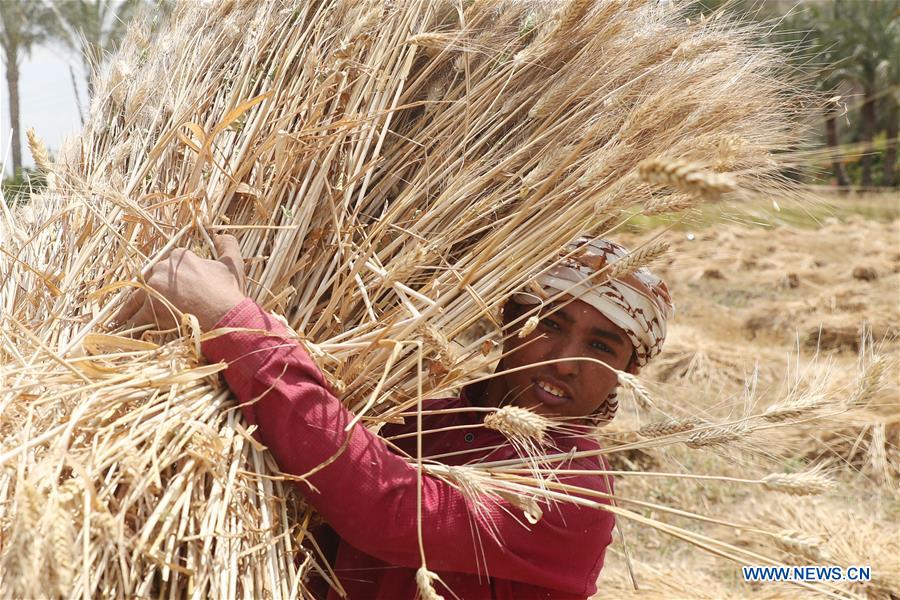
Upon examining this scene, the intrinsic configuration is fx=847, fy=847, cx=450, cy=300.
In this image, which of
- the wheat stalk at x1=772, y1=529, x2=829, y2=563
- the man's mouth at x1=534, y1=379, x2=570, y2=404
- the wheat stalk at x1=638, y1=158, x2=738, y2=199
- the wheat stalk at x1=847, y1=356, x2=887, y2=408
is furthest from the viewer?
the man's mouth at x1=534, y1=379, x2=570, y2=404

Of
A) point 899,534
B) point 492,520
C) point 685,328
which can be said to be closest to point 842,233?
point 685,328

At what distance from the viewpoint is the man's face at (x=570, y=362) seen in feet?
4.56

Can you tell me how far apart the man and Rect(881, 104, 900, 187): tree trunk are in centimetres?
1511

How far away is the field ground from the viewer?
4.15 feet

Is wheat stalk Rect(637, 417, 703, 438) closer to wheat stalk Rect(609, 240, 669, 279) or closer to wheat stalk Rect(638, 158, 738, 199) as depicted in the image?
wheat stalk Rect(609, 240, 669, 279)

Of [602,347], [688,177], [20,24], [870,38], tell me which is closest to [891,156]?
[870,38]

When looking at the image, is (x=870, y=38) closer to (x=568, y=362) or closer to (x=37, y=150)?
(x=568, y=362)

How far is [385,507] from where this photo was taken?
1130 millimetres

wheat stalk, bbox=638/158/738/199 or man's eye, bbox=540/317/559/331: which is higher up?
wheat stalk, bbox=638/158/738/199

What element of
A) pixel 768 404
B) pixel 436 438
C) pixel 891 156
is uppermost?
pixel 436 438

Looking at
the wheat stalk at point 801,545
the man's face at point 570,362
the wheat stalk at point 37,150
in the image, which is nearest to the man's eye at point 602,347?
the man's face at point 570,362

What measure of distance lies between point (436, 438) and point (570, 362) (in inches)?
10.1

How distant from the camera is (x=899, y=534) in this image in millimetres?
2785

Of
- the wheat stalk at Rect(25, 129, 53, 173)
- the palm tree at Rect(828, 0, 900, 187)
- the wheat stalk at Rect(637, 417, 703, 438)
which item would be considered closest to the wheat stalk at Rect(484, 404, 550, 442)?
the wheat stalk at Rect(637, 417, 703, 438)
